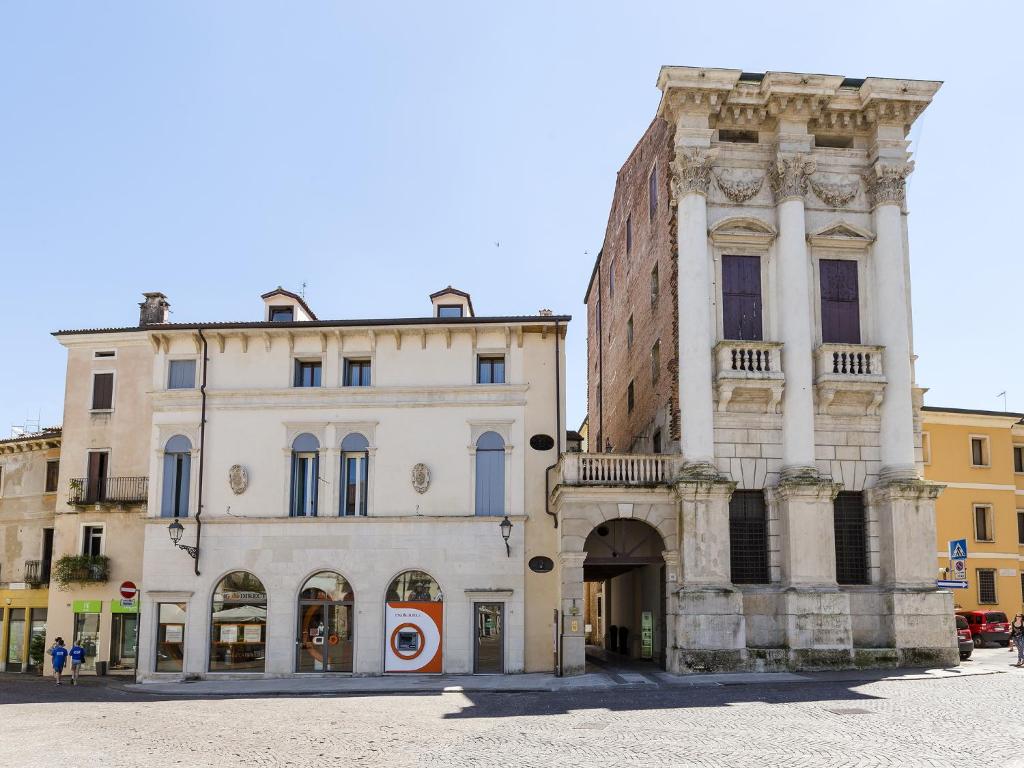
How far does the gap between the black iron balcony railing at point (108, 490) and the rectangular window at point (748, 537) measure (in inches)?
776

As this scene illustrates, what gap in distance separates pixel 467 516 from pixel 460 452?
80.9 inches

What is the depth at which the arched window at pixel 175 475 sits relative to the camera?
110 feet

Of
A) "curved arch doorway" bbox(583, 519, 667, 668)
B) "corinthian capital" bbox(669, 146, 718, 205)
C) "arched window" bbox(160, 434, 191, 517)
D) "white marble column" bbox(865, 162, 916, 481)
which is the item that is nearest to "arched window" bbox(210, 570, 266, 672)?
"arched window" bbox(160, 434, 191, 517)

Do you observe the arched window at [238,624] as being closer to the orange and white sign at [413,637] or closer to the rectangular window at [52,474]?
the orange and white sign at [413,637]

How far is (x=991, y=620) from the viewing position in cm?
4306

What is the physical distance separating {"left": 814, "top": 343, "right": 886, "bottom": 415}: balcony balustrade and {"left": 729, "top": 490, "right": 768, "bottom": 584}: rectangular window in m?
3.47

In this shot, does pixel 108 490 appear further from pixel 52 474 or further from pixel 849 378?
pixel 849 378

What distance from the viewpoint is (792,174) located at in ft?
101

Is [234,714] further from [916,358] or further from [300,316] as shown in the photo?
[916,358]

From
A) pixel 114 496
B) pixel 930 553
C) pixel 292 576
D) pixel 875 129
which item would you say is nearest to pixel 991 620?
pixel 930 553

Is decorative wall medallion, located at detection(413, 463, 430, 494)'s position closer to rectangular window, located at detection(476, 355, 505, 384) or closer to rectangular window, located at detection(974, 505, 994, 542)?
rectangular window, located at detection(476, 355, 505, 384)

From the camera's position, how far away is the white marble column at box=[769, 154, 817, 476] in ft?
97.9

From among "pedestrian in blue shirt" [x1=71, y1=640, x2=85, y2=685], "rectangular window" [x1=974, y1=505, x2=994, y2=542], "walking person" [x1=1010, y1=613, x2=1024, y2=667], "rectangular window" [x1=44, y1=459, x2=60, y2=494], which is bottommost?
"pedestrian in blue shirt" [x1=71, y1=640, x2=85, y2=685]

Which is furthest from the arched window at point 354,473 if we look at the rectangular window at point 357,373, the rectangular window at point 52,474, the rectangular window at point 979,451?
the rectangular window at point 979,451
